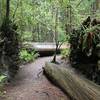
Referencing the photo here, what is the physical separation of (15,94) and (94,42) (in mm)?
3110

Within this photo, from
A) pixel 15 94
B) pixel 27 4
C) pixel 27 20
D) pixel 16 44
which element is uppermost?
pixel 27 4

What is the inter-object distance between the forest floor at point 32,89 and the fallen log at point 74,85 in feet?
0.83

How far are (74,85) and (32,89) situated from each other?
1.65 metres

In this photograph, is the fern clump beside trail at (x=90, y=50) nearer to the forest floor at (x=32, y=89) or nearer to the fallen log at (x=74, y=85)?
the fallen log at (x=74, y=85)

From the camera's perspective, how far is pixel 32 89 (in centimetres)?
739

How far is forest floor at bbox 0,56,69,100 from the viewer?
6.68m

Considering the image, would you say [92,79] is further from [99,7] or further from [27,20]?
[27,20]

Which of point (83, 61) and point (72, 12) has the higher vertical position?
point (72, 12)

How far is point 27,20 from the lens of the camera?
43.1 feet

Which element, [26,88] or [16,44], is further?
[16,44]

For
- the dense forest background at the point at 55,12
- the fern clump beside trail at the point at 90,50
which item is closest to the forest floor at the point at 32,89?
the fern clump beside trail at the point at 90,50

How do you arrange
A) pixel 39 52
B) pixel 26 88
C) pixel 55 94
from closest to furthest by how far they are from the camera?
pixel 55 94
pixel 26 88
pixel 39 52

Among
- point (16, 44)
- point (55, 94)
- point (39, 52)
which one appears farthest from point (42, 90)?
point (39, 52)

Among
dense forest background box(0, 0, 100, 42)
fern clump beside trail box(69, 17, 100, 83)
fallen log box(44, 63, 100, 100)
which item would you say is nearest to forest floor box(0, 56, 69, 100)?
fallen log box(44, 63, 100, 100)
